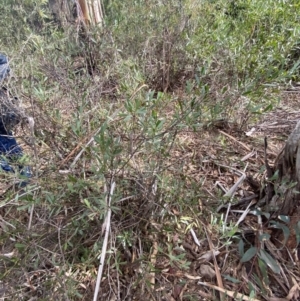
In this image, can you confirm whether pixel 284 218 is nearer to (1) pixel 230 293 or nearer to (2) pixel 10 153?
(1) pixel 230 293

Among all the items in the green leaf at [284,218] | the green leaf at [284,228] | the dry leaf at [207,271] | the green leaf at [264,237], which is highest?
the green leaf at [284,218]

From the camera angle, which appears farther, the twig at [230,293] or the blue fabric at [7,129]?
the blue fabric at [7,129]

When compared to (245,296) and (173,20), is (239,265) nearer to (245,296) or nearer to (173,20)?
(245,296)

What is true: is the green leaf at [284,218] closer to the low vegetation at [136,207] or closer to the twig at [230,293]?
the low vegetation at [136,207]

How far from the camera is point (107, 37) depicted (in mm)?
2172

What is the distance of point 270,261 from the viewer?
1.08 metres

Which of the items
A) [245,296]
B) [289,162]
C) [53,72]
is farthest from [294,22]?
[245,296]

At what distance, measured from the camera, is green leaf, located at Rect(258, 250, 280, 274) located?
1072mm

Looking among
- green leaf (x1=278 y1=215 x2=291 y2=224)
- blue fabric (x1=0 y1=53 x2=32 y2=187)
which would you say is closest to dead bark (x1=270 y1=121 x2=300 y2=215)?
green leaf (x1=278 y1=215 x2=291 y2=224)

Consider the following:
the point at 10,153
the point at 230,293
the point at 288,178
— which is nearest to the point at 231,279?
the point at 230,293

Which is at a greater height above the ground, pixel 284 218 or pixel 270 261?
pixel 284 218

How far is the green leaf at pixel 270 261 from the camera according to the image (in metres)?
1.07

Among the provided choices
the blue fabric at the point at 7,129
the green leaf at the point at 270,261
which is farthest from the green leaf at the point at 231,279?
the blue fabric at the point at 7,129

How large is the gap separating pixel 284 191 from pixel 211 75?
0.98 metres
